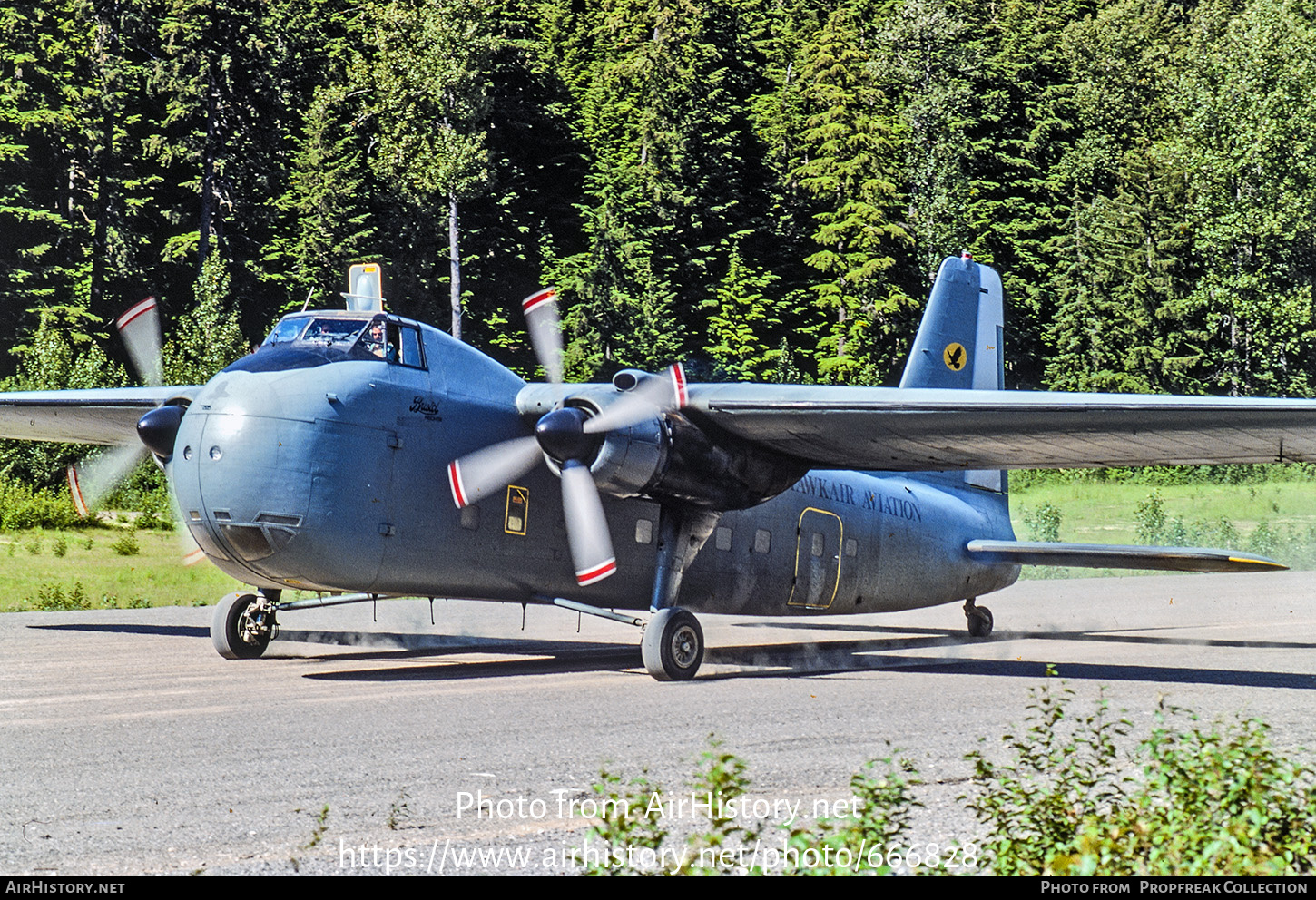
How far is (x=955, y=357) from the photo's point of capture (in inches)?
872

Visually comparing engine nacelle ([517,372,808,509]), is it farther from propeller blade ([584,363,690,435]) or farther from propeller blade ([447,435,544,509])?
propeller blade ([447,435,544,509])

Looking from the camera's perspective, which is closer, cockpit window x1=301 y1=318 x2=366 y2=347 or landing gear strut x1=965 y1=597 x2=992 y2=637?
cockpit window x1=301 y1=318 x2=366 y2=347

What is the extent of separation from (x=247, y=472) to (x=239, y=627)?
150 inches

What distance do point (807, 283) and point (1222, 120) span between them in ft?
79.0

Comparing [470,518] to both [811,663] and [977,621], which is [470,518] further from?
[977,621]

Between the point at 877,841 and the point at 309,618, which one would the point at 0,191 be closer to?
the point at 309,618

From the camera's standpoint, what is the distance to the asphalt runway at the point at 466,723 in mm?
6832

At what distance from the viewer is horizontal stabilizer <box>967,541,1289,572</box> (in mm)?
16750

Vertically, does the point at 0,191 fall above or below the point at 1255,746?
above

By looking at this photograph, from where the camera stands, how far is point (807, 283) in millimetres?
75500

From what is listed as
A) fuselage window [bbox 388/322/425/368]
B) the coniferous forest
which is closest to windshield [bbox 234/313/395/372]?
fuselage window [bbox 388/322/425/368]

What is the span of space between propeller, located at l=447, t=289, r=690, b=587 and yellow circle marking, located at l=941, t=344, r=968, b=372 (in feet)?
27.5

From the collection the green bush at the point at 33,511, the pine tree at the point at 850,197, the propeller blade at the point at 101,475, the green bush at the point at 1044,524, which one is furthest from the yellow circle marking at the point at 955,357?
the pine tree at the point at 850,197
